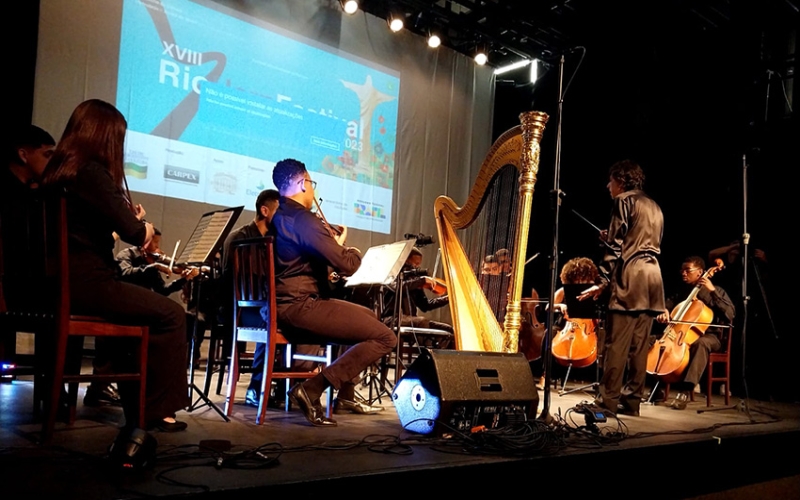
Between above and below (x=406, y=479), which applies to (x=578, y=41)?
above

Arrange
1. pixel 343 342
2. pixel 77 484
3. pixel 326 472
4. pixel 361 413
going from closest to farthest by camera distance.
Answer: pixel 77 484 → pixel 326 472 → pixel 343 342 → pixel 361 413

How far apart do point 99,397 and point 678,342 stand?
399 centimetres

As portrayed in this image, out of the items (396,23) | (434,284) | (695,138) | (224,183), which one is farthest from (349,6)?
(695,138)

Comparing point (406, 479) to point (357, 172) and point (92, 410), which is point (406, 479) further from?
point (357, 172)

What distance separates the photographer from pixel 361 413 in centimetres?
353

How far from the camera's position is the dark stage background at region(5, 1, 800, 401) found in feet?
21.2

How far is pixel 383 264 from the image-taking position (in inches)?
139

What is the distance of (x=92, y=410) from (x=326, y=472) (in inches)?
66.8

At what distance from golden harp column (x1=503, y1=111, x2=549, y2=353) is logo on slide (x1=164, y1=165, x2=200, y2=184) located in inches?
144

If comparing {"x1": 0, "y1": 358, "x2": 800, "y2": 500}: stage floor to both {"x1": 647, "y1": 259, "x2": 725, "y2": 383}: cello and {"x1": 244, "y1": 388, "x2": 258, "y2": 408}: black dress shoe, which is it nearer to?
{"x1": 244, "y1": 388, "x2": 258, "y2": 408}: black dress shoe

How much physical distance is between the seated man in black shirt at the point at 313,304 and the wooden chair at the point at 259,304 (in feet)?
0.28

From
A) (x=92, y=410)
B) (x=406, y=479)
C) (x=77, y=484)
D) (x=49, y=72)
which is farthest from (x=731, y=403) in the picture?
(x=49, y=72)

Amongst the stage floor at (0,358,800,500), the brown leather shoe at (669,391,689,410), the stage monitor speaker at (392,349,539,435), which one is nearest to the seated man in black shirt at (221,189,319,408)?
the stage floor at (0,358,800,500)

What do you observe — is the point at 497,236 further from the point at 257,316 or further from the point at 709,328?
the point at 709,328
